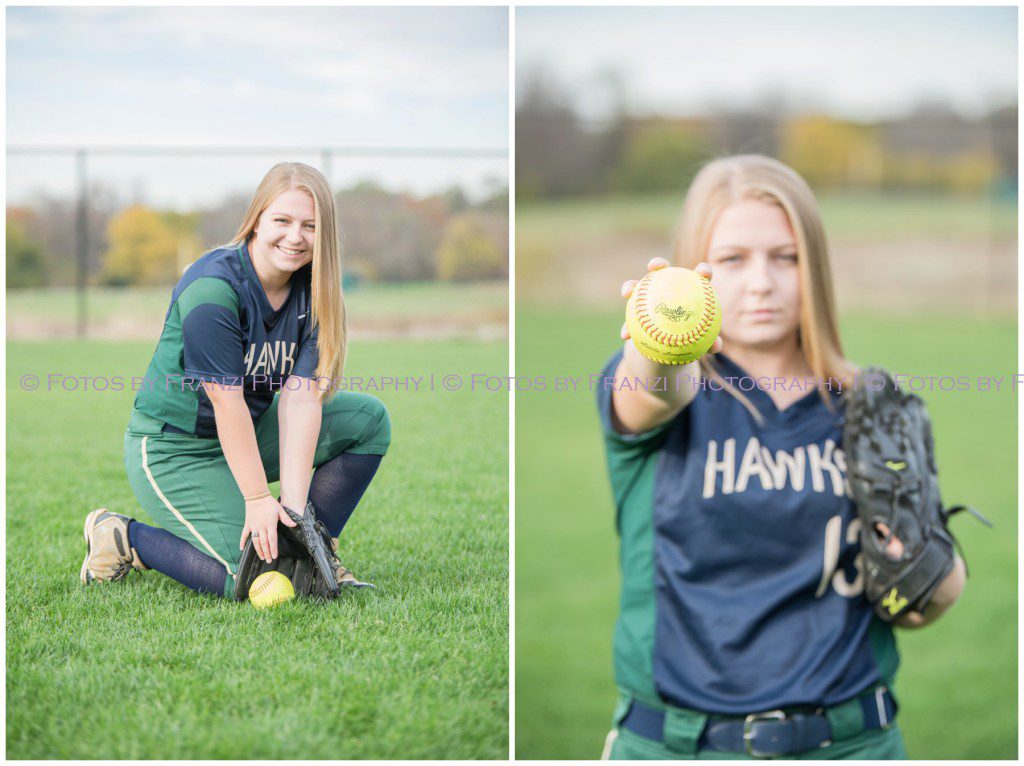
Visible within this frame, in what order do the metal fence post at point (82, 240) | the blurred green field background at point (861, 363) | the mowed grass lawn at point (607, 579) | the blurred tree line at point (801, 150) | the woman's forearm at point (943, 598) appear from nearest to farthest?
1. the woman's forearm at point (943, 598)
2. the metal fence post at point (82, 240)
3. the mowed grass lawn at point (607, 579)
4. the blurred green field background at point (861, 363)
5. the blurred tree line at point (801, 150)

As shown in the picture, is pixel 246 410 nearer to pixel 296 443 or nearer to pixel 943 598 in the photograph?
pixel 296 443

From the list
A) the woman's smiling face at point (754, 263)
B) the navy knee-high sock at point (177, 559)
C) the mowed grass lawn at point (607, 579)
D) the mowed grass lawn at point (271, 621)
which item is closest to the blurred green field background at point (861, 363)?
the mowed grass lawn at point (607, 579)

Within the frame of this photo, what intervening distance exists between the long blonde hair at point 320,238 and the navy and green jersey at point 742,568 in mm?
522

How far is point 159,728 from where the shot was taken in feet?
5.81

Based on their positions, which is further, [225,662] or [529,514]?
[529,514]

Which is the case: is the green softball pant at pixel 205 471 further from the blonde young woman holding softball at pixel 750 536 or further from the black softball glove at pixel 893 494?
the black softball glove at pixel 893 494

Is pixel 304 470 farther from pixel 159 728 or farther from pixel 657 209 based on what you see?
pixel 657 209

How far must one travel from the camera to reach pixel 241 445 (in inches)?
71.8

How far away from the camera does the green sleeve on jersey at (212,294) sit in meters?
1.75

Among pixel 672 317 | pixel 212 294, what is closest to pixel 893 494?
pixel 672 317

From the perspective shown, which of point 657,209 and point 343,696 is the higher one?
point 657,209

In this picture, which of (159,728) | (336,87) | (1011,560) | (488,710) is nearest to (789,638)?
(488,710)

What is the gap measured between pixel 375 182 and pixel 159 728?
110 centimetres

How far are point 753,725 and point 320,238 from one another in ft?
3.75
